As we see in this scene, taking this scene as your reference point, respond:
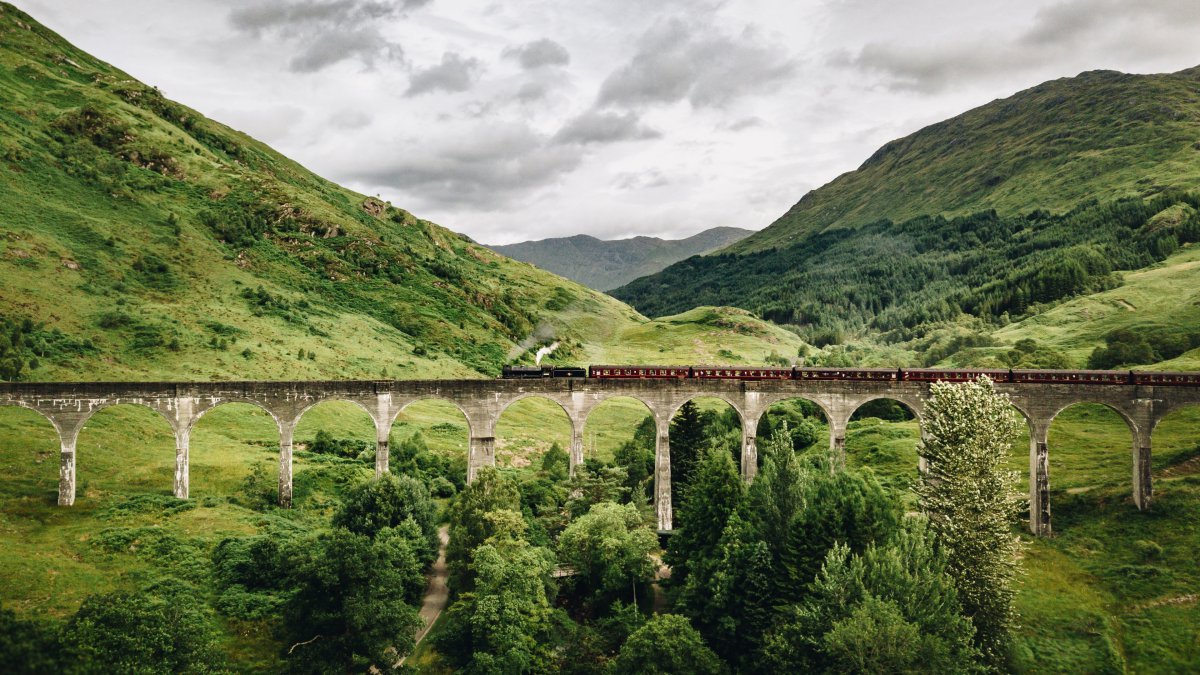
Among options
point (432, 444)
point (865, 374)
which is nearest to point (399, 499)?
point (432, 444)

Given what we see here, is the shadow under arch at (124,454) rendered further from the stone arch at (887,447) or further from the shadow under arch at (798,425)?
the stone arch at (887,447)

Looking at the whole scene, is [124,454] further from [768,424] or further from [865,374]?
[865,374]

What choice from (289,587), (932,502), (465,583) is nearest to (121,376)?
(289,587)

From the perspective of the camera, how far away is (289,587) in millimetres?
46594

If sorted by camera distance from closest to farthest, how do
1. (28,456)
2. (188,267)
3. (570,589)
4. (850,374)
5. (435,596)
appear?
(435,596) → (570,589) → (28,456) → (850,374) → (188,267)

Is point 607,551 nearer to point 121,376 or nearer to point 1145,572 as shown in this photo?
point 1145,572

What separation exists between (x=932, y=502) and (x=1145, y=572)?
2278cm

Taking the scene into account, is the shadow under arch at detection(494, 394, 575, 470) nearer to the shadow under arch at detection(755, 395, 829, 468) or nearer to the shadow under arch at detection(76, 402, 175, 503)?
the shadow under arch at detection(755, 395, 829, 468)

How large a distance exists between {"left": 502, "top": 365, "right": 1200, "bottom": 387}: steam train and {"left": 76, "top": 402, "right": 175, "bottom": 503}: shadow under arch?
32923 mm

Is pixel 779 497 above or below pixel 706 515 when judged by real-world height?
above

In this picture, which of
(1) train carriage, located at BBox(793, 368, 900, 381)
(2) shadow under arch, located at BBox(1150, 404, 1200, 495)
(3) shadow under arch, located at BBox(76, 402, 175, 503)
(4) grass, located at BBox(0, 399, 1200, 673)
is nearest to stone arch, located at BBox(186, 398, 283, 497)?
(4) grass, located at BBox(0, 399, 1200, 673)

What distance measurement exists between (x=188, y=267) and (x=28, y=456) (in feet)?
205

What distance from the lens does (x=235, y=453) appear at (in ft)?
230

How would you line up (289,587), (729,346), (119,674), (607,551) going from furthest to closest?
(729,346), (607,551), (289,587), (119,674)
